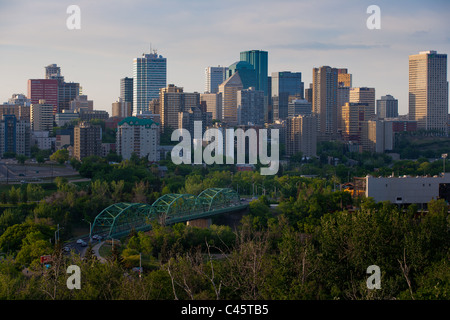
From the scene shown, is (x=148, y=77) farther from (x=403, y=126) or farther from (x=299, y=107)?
(x=403, y=126)

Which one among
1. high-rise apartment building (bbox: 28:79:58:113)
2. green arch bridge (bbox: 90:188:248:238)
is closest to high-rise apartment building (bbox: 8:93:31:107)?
high-rise apartment building (bbox: 28:79:58:113)

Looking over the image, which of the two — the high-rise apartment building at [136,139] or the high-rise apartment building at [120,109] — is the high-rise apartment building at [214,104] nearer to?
the high-rise apartment building at [120,109]

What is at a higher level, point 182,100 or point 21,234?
point 182,100

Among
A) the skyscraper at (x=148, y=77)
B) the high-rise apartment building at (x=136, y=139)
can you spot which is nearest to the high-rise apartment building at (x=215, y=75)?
the skyscraper at (x=148, y=77)

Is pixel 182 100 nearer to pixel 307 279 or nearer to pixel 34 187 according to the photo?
pixel 34 187

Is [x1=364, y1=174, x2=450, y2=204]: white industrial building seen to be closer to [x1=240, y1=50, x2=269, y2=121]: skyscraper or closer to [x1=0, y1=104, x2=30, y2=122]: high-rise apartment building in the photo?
[x1=0, y1=104, x2=30, y2=122]: high-rise apartment building

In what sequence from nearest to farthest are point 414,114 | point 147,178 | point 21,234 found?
point 21,234
point 147,178
point 414,114
